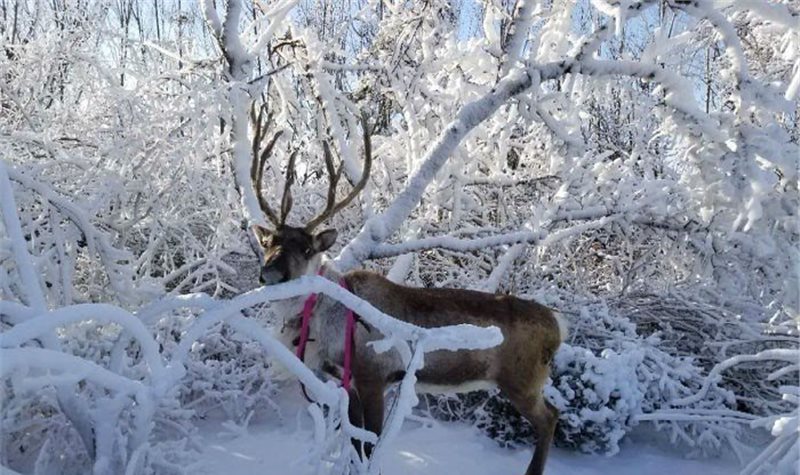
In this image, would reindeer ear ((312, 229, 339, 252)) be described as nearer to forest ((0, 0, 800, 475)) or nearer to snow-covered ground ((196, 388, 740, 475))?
forest ((0, 0, 800, 475))

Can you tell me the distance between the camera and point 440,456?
16.8 ft

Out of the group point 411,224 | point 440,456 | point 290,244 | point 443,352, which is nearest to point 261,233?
point 290,244

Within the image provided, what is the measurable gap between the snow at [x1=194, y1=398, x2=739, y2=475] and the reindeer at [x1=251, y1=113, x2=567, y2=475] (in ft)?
1.45

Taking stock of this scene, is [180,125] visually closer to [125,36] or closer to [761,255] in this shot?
[125,36]

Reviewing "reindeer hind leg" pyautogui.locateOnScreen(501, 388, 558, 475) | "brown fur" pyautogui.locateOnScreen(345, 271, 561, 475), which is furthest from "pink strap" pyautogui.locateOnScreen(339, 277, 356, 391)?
"reindeer hind leg" pyautogui.locateOnScreen(501, 388, 558, 475)

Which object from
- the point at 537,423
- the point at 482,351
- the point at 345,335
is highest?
the point at 345,335

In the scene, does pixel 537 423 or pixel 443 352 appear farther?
pixel 537 423

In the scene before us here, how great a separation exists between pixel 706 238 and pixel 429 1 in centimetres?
290

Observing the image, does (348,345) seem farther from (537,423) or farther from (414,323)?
(537,423)

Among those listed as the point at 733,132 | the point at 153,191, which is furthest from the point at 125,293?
the point at 733,132

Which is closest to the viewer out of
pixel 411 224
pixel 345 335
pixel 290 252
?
pixel 290 252

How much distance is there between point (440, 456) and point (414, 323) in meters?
1.07

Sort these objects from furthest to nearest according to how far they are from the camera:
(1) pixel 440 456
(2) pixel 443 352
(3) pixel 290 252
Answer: (1) pixel 440 456, (2) pixel 443 352, (3) pixel 290 252

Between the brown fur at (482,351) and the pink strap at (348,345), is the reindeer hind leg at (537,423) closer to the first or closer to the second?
the brown fur at (482,351)
